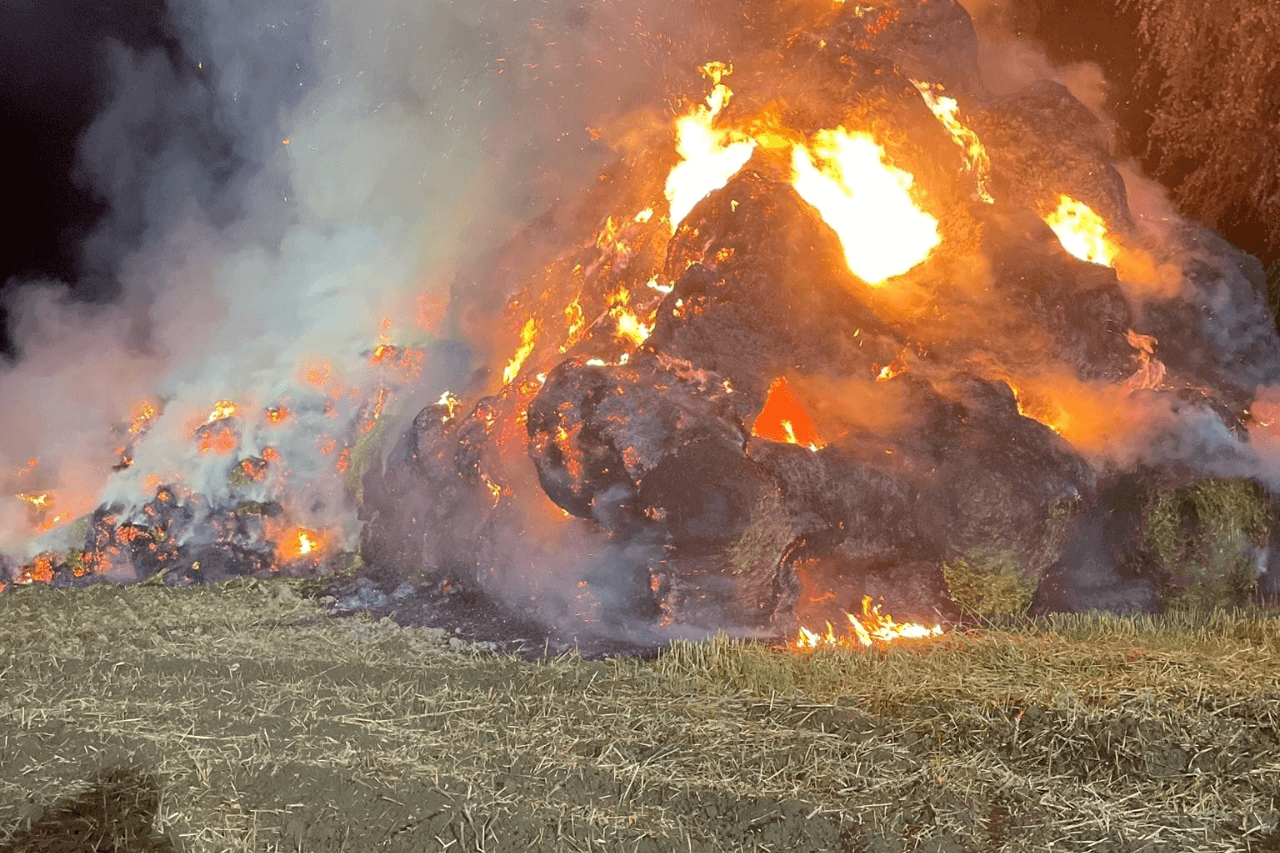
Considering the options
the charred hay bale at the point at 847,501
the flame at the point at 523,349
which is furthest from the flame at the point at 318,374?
the charred hay bale at the point at 847,501

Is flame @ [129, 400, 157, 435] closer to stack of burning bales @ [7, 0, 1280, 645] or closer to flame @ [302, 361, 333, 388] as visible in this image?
flame @ [302, 361, 333, 388]

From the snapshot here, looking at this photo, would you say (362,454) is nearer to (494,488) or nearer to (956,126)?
(494,488)

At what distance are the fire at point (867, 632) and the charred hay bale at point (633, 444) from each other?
1.17 meters

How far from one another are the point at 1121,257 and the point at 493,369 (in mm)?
6396

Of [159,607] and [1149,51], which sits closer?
[159,607]

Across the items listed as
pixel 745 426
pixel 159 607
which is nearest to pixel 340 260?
pixel 159 607

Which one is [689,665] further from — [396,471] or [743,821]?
[396,471]

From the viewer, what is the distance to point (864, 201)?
33.8ft

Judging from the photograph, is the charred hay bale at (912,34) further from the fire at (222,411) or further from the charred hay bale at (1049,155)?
the fire at (222,411)

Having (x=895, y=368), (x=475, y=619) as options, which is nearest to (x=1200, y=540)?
(x=895, y=368)

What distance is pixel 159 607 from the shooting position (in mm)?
9906

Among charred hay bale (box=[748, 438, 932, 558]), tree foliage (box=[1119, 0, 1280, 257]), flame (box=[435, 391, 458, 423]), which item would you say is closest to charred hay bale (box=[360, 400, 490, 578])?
flame (box=[435, 391, 458, 423])

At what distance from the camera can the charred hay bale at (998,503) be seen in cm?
898

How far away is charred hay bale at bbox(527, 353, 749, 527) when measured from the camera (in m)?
8.80
